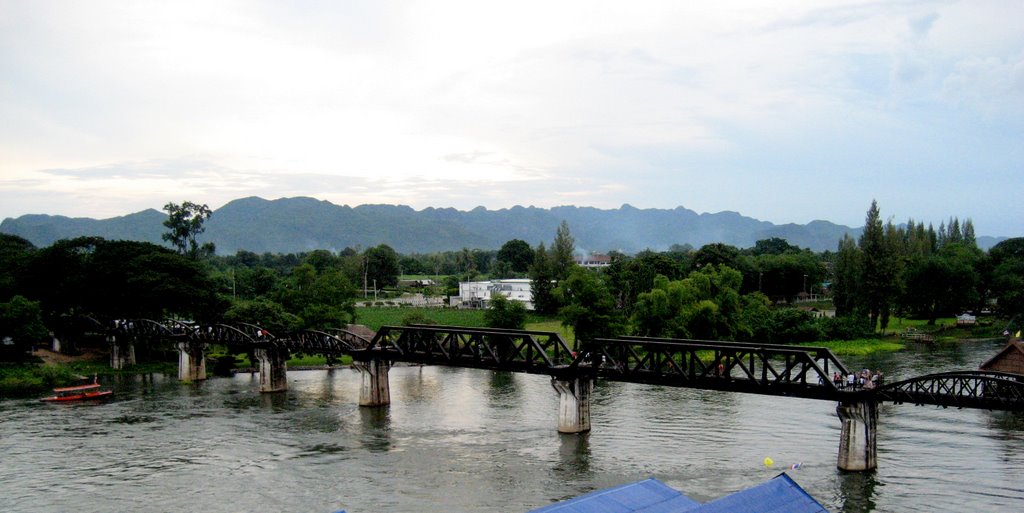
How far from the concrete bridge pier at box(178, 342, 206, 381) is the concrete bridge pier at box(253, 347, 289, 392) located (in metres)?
11.4

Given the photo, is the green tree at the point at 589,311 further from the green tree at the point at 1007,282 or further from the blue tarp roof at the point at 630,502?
the green tree at the point at 1007,282

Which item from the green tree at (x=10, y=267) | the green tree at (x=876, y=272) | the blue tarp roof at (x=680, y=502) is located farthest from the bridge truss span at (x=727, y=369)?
the green tree at (x=876, y=272)

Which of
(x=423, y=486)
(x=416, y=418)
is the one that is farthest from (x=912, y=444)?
(x=416, y=418)

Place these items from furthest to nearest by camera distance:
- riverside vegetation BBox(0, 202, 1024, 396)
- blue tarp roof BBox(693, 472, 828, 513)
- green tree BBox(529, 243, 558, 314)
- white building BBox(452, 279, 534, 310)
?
white building BBox(452, 279, 534, 310) < green tree BBox(529, 243, 558, 314) < riverside vegetation BBox(0, 202, 1024, 396) < blue tarp roof BBox(693, 472, 828, 513)

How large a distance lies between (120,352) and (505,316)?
44.1m

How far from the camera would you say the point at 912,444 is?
47.2 m

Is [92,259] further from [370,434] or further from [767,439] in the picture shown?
[767,439]

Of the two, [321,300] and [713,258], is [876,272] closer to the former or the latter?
[713,258]


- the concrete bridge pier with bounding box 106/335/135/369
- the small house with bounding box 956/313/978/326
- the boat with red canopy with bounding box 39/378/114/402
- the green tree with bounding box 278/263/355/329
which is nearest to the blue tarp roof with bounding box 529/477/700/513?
the boat with red canopy with bounding box 39/378/114/402

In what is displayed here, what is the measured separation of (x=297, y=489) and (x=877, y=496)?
28844 millimetres

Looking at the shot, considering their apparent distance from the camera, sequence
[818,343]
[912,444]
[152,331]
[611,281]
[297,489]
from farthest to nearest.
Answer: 1. [611,281]
2. [818,343]
3. [152,331]
4. [912,444]
5. [297,489]

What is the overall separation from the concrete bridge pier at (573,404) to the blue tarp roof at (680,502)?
22470 millimetres

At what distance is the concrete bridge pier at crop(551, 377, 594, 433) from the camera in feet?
167

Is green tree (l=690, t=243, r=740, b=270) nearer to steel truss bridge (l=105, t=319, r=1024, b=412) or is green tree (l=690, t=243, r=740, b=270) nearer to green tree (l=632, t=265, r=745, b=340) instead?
green tree (l=632, t=265, r=745, b=340)
